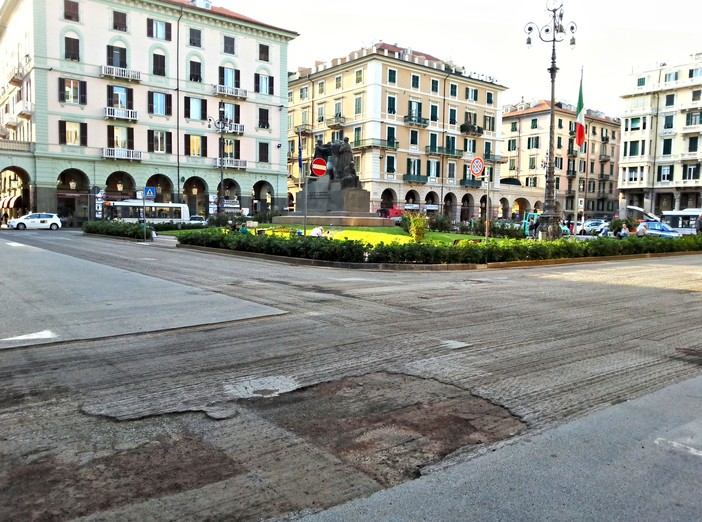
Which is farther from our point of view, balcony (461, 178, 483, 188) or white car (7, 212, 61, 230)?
balcony (461, 178, 483, 188)

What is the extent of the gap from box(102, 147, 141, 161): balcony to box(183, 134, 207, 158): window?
16.1 feet

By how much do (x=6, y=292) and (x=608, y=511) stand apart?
35.0ft

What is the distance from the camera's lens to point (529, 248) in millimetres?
19516

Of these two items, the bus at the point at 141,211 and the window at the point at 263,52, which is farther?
the window at the point at 263,52

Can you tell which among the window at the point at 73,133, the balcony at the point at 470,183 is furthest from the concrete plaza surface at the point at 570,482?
the balcony at the point at 470,183

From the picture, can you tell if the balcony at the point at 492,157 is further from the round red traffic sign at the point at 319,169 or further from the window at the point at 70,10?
the round red traffic sign at the point at 319,169

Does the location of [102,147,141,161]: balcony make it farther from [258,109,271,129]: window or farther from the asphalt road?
the asphalt road

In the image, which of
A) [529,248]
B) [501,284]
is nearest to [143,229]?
[529,248]

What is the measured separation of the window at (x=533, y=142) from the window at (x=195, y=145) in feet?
165

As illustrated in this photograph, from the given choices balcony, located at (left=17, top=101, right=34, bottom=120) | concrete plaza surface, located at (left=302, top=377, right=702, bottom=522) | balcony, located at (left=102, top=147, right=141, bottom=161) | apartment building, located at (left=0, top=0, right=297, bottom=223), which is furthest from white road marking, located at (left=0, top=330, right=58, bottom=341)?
balcony, located at (left=17, top=101, right=34, bottom=120)

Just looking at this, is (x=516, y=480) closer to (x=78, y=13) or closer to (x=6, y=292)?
(x=6, y=292)

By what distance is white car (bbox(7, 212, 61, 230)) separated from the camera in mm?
44594

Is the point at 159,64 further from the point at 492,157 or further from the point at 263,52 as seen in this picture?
the point at 492,157

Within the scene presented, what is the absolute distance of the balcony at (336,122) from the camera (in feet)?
218
